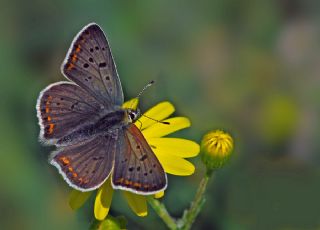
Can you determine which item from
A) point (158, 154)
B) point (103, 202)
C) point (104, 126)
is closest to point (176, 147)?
point (158, 154)

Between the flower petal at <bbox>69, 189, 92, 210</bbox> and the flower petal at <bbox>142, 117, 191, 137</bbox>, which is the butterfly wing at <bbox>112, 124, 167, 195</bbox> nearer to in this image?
the flower petal at <bbox>69, 189, 92, 210</bbox>

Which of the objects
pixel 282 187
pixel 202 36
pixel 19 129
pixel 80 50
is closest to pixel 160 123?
pixel 80 50

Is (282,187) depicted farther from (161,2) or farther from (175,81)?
(161,2)

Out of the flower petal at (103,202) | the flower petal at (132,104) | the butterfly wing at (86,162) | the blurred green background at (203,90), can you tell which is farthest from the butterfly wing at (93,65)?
the blurred green background at (203,90)

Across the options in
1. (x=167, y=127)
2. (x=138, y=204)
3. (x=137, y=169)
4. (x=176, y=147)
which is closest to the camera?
(x=137, y=169)

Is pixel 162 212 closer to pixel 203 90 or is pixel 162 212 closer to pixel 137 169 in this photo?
pixel 137 169

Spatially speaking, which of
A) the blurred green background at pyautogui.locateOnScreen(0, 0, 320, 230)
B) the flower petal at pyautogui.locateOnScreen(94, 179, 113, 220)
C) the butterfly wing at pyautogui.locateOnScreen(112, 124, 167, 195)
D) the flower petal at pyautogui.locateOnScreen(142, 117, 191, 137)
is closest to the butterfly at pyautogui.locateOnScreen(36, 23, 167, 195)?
the butterfly wing at pyautogui.locateOnScreen(112, 124, 167, 195)

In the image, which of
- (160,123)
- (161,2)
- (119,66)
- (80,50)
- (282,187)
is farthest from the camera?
(161,2)
